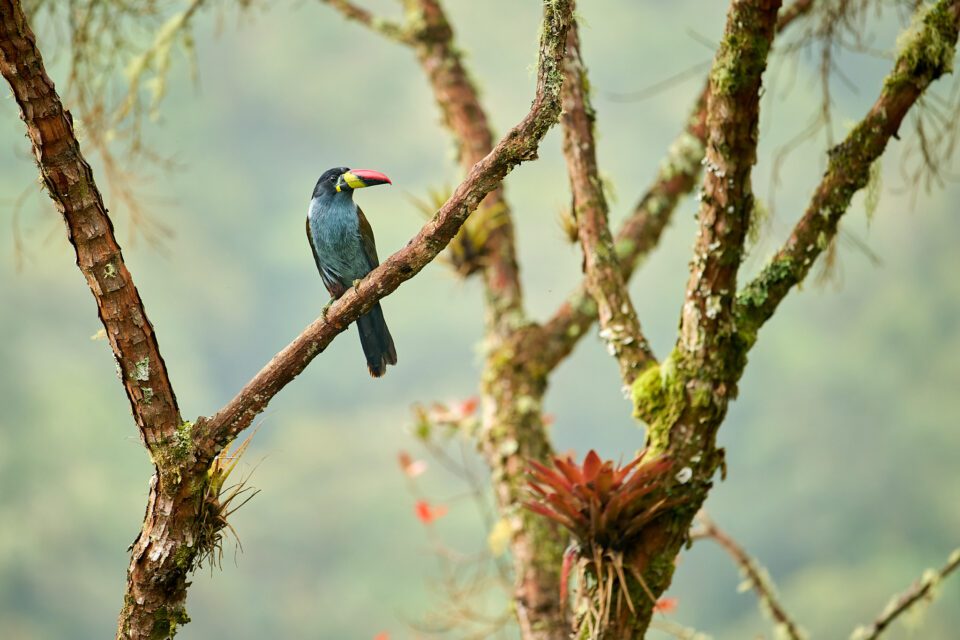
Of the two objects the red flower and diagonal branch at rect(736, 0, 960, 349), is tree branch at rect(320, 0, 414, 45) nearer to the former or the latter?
diagonal branch at rect(736, 0, 960, 349)

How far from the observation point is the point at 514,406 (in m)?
4.16

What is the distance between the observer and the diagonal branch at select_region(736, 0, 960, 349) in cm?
278

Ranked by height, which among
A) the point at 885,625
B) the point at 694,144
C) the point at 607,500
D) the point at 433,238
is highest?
the point at 694,144

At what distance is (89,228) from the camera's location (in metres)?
2.34

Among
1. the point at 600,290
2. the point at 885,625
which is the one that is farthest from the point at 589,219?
the point at 885,625

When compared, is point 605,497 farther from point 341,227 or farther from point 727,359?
point 341,227

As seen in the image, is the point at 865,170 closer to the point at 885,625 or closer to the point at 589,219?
the point at 589,219

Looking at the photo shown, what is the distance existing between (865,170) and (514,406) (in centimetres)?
184

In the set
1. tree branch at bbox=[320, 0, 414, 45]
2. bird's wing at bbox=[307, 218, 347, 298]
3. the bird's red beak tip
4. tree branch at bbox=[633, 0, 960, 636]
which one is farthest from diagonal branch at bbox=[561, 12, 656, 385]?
tree branch at bbox=[320, 0, 414, 45]

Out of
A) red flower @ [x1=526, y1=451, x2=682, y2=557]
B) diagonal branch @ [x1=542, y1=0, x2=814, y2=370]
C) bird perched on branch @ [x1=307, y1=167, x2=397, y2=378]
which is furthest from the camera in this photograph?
diagonal branch @ [x1=542, y1=0, x2=814, y2=370]

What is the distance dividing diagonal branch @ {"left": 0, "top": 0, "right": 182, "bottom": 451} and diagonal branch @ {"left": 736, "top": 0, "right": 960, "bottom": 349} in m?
1.65

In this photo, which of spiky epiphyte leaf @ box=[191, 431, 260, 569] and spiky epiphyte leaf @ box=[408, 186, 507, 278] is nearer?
spiky epiphyte leaf @ box=[191, 431, 260, 569]

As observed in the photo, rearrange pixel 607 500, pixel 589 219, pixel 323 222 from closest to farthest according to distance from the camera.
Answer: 1. pixel 607 500
2. pixel 589 219
3. pixel 323 222

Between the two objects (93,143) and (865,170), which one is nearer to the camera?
(865,170)
